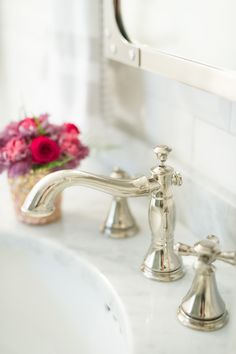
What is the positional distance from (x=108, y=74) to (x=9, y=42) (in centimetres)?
38

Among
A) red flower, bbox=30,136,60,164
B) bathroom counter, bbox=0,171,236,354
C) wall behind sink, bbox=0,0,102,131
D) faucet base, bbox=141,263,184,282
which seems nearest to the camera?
bathroom counter, bbox=0,171,236,354

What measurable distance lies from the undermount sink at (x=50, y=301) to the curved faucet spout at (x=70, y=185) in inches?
5.8

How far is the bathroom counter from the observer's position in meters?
0.61

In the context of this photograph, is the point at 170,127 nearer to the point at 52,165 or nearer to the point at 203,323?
the point at 52,165

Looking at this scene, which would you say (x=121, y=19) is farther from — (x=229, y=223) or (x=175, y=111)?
(x=229, y=223)

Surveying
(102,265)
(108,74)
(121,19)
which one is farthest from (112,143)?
(102,265)

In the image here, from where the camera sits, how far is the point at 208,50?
70cm

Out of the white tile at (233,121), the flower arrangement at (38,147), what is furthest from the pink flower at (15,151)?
the white tile at (233,121)

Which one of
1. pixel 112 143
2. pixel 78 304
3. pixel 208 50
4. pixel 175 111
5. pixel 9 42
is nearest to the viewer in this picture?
pixel 208 50

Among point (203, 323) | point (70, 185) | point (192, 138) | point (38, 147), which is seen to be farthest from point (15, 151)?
point (203, 323)

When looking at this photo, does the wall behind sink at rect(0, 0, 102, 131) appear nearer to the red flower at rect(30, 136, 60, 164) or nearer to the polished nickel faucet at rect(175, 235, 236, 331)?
the red flower at rect(30, 136, 60, 164)

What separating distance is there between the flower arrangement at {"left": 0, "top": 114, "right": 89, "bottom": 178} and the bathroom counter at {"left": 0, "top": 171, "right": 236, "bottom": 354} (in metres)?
0.11

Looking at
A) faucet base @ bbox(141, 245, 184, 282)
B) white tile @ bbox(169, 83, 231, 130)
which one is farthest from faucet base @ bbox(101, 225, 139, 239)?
white tile @ bbox(169, 83, 231, 130)

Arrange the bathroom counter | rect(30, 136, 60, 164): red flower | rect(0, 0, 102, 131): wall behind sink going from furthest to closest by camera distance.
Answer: rect(0, 0, 102, 131): wall behind sink < rect(30, 136, 60, 164): red flower < the bathroom counter
